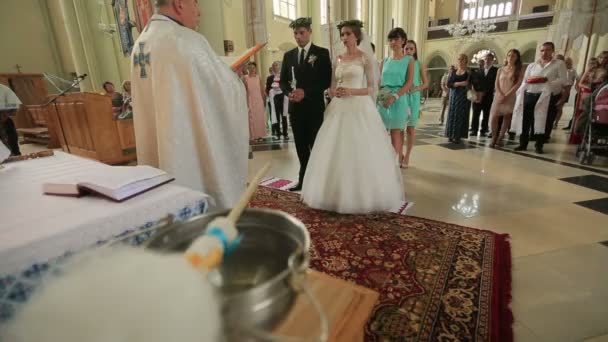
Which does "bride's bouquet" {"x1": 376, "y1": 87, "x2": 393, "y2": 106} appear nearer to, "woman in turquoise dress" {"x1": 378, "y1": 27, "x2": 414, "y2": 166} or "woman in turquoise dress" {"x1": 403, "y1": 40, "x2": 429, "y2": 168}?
"woman in turquoise dress" {"x1": 378, "y1": 27, "x2": 414, "y2": 166}

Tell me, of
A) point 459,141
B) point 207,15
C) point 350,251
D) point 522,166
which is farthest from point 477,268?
point 459,141

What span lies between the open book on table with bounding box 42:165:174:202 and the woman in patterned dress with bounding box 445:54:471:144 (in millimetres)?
5727

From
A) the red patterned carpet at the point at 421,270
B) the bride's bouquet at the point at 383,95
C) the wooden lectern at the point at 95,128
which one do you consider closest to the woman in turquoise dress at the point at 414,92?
the bride's bouquet at the point at 383,95

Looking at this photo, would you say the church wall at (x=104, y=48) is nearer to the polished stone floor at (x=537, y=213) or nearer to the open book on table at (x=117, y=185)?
the polished stone floor at (x=537, y=213)

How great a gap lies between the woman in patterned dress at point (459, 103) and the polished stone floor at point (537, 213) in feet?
2.12

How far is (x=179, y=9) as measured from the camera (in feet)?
4.88

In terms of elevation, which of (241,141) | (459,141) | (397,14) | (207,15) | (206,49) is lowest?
(459,141)

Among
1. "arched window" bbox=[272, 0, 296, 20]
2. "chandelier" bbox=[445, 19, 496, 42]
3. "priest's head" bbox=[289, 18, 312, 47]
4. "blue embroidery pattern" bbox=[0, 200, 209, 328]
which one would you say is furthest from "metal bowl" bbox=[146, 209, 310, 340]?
"chandelier" bbox=[445, 19, 496, 42]

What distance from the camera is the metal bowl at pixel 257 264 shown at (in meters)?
0.38

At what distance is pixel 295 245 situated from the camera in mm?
524

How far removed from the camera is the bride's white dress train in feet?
8.21

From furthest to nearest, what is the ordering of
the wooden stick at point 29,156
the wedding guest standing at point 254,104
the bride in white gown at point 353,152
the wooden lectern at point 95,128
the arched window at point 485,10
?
1. the arched window at point 485,10
2. the wedding guest standing at point 254,104
3. the wooden lectern at point 95,128
4. the bride in white gown at point 353,152
5. the wooden stick at point 29,156

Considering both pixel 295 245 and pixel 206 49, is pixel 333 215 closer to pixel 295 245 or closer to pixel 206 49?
pixel 206 49

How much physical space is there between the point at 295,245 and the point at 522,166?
4.43 meters
